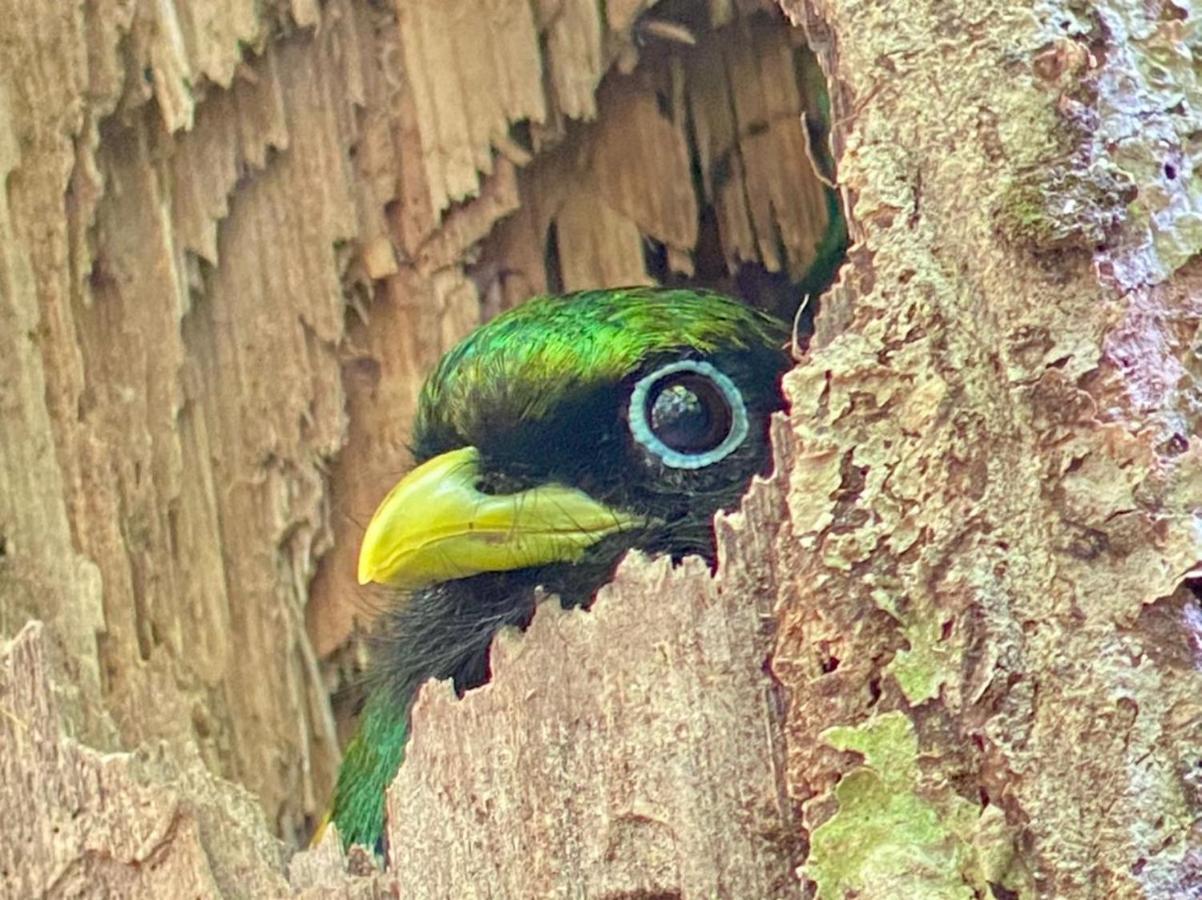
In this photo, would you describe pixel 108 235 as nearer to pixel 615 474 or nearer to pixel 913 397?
pixel 615 474

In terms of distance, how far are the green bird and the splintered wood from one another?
1.70ft

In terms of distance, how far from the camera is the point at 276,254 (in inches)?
141

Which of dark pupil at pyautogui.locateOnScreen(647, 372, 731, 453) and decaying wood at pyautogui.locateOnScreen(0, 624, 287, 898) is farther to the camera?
dark pupil at pyautogui.locateOnScreen(647, 372, 731, 453)

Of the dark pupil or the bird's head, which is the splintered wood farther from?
the dark pupil

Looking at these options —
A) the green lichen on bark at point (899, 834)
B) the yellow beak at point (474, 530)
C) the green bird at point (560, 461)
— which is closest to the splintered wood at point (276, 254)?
the green bird at point (560, 461)

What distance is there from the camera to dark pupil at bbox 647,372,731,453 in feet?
9.29

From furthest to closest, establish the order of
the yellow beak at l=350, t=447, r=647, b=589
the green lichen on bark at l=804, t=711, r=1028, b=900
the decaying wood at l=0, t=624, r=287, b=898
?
1. the yellow beak at l=350, t=447, r=647, b=589
2. the decaying wood at l=0, t=624, r=287, b=898
3. the green lichen on bark at l=804, t=711, r=1028, b=900

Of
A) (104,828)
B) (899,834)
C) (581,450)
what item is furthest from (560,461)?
(899,834)

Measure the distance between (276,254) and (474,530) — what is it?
1115mm

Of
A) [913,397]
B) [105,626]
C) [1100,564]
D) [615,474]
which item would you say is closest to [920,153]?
[913,397]

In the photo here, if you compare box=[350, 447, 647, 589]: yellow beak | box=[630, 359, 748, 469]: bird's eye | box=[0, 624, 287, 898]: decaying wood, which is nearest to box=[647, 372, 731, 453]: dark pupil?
box=[630, 359, 748, 469]: bird's eye

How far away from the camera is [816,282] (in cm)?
364

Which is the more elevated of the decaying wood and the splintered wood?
the splintered wood

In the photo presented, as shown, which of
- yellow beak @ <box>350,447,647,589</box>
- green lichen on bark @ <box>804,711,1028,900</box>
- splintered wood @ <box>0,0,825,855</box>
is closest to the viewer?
green lichen on bark @ <box>804,711,1028,900</box>
